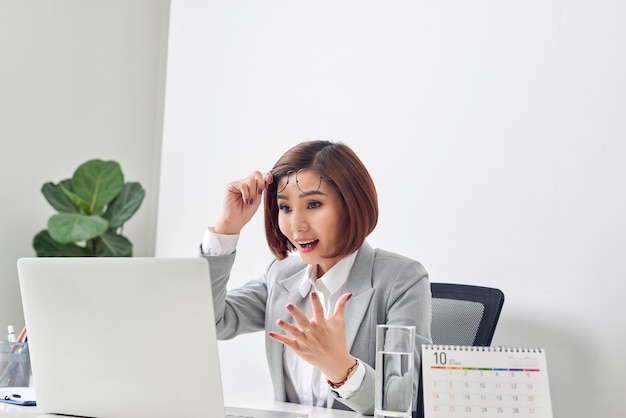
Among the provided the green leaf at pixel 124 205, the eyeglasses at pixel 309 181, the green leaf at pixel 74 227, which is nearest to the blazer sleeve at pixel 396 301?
the eyeglasses at pixel 309 181

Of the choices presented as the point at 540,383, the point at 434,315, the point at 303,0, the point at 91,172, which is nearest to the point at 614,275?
the point at 434,315

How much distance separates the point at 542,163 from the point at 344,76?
0.87m

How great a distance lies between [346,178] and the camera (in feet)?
6.00

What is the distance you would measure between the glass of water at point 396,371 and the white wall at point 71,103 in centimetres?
291

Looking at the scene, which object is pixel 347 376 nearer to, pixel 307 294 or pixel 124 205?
pixel 307 294

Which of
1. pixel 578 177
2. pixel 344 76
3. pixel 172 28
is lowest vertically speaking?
pixel 578 177

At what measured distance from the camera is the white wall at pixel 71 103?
362 cm

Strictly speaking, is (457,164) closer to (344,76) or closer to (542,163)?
(542,163)

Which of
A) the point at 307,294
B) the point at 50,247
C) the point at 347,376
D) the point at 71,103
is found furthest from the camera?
the point at 71,103

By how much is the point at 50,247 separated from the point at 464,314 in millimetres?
2273

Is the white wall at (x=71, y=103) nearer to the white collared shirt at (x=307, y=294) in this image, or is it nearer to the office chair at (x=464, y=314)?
the white collared shirt at (x=307, y=294)

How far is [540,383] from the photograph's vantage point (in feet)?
3.61

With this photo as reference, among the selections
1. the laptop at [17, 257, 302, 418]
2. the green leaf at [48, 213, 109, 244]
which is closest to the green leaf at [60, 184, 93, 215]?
the green leaf at [48, 213, 109, 244]

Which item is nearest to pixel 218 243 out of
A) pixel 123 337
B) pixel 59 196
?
pixel 123 337
